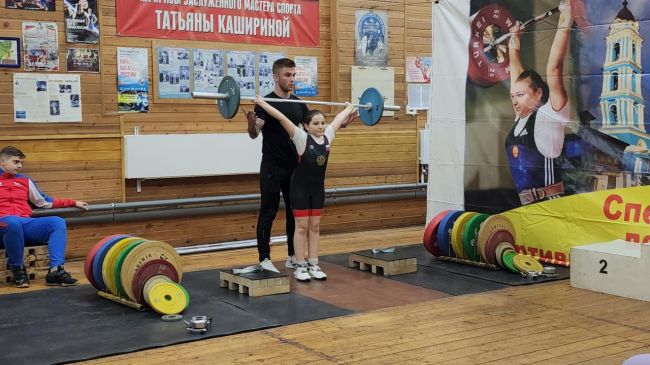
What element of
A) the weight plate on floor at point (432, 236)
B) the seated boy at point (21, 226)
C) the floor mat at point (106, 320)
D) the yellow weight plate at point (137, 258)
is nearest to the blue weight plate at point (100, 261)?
the floor mat at point (106, 320)

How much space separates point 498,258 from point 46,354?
322 cm

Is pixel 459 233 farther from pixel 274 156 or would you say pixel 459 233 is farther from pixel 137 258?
pixel 137 258

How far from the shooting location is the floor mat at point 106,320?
368 cm

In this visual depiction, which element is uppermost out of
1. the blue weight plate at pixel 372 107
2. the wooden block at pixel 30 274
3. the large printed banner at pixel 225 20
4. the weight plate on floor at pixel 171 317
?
the large printed banner at pixel 225 20

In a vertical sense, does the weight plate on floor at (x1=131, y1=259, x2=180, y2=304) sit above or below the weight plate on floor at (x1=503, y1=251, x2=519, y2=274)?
above

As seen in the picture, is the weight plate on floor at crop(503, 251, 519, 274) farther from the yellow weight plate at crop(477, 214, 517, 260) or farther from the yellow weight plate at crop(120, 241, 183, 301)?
the yellow weight plate at crop(120, 241, 183, 301)

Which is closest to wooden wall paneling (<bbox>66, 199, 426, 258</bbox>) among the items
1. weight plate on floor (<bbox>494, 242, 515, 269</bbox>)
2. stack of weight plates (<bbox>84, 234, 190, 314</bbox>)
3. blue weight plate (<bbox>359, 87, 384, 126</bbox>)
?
stack of weight plates (<bbox>84, 234, 190, 314</bbox>)

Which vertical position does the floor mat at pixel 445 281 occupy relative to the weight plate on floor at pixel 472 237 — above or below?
below

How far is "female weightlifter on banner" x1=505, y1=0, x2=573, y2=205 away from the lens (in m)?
5.75

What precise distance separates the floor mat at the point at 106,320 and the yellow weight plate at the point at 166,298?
6cm

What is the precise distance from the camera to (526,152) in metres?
6.01

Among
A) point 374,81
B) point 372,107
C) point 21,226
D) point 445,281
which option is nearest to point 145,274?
point 21,226

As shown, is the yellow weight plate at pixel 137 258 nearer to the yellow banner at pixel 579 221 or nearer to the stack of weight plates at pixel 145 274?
the stack of weight plates at pixel 145 274

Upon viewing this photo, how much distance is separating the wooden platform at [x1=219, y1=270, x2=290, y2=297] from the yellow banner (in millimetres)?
2150
